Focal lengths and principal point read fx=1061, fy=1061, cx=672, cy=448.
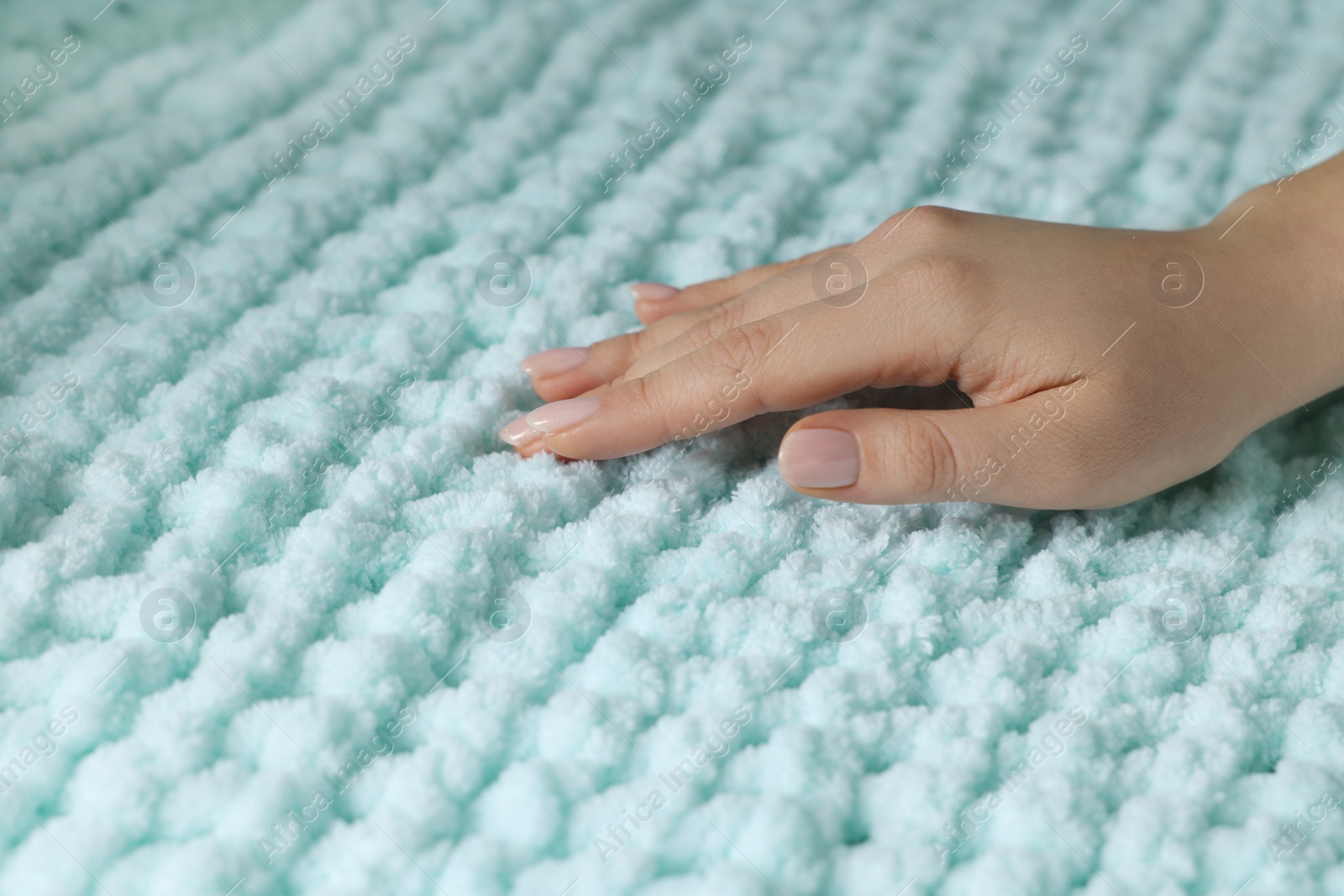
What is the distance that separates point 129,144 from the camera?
0.80 metres

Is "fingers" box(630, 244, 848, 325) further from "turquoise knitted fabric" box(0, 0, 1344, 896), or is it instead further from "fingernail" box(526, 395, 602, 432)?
"fingernail" box(526, 395, 602, 432)

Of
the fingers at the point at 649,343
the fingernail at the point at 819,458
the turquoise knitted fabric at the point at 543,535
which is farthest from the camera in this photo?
the fingers at the point at 649,343

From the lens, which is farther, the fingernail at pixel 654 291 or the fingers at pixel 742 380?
the fingernail at pixel 654 291

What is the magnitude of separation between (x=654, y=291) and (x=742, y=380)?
168 millimetres

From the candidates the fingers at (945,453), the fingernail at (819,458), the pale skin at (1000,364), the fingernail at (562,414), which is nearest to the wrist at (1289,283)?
the pale skin at (1000,364)

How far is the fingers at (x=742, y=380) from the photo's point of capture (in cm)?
59

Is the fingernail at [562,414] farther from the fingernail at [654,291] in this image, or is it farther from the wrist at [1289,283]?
the wrist at [1289,283]

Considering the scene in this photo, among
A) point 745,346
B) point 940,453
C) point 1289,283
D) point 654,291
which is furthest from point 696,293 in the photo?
point 1289,283

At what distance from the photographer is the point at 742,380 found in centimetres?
60

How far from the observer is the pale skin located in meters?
0.56

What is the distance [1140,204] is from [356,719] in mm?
708

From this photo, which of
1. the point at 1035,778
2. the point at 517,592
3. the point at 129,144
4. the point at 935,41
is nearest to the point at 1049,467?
the point at 1035,778

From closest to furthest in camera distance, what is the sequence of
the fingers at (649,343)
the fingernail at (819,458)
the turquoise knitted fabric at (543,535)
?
1. the turquoise knitted fabric at (543,535)
2. the fingernail at (819,458)
3. the fingers at (649,343)

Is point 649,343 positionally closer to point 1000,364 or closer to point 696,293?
point 696,293
